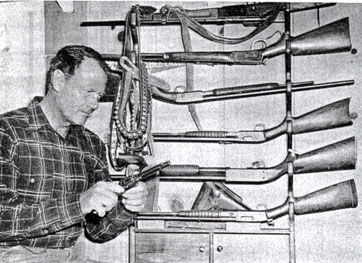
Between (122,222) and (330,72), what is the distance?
1.09m

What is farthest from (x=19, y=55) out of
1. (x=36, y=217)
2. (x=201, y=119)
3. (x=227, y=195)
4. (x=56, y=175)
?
(x=227, y=195)

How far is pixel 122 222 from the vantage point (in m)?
1.60

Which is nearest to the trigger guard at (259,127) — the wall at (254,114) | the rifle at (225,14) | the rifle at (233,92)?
the wall at (254,114)

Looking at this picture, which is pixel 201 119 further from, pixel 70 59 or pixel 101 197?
pixel 101 197

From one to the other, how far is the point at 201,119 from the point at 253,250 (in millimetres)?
593

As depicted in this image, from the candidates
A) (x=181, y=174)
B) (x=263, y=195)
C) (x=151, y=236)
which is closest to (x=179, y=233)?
(x=151, y=236)

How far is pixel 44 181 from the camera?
1537mm

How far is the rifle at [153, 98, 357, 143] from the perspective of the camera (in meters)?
1.96

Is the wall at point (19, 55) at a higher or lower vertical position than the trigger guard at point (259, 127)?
higher

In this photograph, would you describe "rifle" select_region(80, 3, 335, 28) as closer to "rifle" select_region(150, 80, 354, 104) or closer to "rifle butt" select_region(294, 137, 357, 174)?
"rifle" select_region(150, 80, 354, 104)

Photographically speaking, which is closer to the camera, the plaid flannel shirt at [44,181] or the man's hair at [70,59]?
the plaid flannel shirt at [44,181]

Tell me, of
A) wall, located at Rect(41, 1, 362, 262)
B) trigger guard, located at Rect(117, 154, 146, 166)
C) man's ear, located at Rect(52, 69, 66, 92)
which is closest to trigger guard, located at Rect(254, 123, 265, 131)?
wall, located at Rect(41, 1, 362, 262)

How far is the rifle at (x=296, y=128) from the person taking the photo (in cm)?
196

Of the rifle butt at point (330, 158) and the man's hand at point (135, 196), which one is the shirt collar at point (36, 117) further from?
the rifle butt at point (330, 158)
